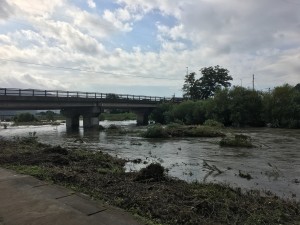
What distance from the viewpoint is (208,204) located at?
885cm

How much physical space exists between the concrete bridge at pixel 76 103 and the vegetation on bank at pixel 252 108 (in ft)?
55.0

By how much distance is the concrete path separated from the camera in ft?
23.9

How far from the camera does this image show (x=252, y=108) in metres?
71.7

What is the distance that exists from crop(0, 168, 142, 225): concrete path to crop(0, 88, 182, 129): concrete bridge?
2078 inches

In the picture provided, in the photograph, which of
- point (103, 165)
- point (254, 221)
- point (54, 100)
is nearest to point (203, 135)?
point (103, 165)

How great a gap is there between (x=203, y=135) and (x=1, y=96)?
3373 centimetres

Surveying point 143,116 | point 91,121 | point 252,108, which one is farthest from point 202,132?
point 143,116

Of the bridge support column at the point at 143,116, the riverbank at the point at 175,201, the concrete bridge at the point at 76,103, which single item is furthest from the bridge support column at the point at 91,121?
the riverbank at the point at 175,201

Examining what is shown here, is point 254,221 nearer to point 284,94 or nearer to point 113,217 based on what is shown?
point 113,217

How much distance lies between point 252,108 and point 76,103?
117 feet

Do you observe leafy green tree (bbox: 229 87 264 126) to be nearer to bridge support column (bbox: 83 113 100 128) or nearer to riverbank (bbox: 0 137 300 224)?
bridge support column (bbox: 83 113 100 128)

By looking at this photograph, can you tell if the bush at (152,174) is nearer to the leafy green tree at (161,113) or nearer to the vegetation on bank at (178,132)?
the vegetation on bank at (178,132)

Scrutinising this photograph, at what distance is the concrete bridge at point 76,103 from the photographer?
2406 inches

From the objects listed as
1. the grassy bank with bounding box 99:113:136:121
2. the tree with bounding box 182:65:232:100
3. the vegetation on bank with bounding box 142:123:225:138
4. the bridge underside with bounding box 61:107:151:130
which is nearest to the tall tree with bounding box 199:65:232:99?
the tree with bounding box 182:65:232:100
